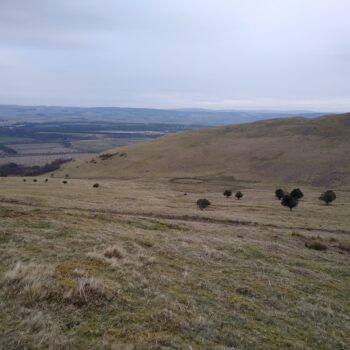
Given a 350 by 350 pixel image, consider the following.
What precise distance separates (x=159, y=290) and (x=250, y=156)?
7732 cm

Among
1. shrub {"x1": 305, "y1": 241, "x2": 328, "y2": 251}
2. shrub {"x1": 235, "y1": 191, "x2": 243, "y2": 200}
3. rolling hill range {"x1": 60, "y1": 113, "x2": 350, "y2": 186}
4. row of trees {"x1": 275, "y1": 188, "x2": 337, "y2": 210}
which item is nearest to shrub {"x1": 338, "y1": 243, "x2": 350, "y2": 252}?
shrub {"x1": 305, "y1": 241, "x2": 328, "y2": 251}

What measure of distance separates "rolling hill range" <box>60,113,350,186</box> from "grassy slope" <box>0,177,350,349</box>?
5378 centimetres

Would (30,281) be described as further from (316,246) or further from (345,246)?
(345,246)

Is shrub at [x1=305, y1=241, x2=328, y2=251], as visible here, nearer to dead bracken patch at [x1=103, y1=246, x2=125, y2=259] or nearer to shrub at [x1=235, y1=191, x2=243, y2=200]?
dead bracken patch at [x1=103, y1=246, x2=125, y2=259]

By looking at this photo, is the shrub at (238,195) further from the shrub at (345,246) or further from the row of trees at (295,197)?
the shrub at (345,246)

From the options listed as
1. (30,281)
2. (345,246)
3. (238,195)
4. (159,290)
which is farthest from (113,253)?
(238,195)

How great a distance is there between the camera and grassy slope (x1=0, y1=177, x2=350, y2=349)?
7.29 metres

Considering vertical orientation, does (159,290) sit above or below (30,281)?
below

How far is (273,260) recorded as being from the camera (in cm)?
1509

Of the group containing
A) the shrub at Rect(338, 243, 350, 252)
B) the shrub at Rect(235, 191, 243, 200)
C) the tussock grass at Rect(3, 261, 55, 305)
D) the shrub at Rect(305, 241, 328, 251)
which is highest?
A: the tussock grass at Rect(3, 261, 55, 305)

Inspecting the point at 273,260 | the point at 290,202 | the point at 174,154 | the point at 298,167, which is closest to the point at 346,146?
the point at 298,167

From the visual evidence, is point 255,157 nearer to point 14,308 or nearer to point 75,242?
point 75,242

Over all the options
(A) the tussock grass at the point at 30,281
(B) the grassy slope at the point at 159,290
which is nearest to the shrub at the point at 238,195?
(B) the grassy slope at the point at 159,290

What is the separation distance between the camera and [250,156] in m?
84.6
